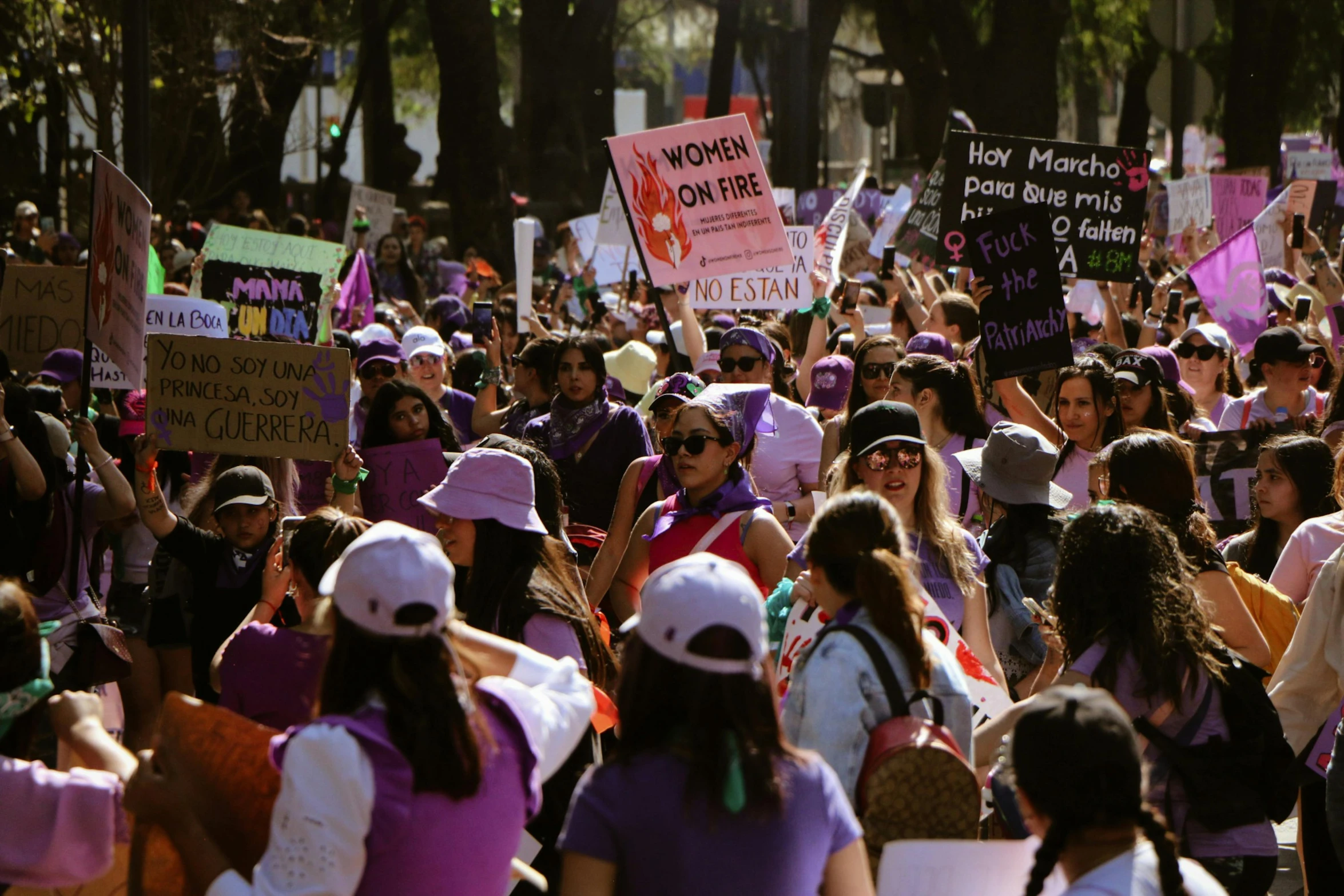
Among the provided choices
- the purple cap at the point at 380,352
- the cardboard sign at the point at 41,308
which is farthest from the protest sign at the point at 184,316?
the purple cap at the point at 380,352

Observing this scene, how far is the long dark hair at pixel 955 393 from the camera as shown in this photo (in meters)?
6.41

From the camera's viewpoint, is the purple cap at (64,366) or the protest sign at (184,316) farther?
the protest sign at (184,316)

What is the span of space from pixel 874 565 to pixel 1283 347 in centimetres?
483

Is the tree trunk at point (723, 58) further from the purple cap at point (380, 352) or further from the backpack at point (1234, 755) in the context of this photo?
the backpack at point (1234, 755)

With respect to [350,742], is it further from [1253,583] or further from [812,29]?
[812,29]

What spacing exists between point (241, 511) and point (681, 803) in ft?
10.5

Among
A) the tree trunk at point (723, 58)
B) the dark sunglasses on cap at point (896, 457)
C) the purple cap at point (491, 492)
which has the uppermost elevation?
the tree trunk at point (723, 58)

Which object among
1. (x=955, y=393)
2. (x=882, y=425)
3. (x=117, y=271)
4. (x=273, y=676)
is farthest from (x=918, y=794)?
(x=117, y=271)

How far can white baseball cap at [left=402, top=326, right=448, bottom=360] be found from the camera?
843 centimetres

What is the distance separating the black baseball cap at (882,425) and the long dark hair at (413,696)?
8.05 feet

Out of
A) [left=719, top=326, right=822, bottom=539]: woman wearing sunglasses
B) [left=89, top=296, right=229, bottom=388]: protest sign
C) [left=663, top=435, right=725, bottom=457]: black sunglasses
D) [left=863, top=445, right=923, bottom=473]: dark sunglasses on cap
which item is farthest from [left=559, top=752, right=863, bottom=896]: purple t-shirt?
[left=89, top=296, right=229, bottom=388]: protest sign

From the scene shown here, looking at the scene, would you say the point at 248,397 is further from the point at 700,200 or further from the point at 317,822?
the point at 317,822

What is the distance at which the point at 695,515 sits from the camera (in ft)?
17.2

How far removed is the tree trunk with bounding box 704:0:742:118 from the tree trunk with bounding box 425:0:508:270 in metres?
13.9
